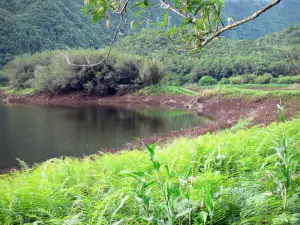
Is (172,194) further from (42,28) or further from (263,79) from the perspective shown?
(42,28)

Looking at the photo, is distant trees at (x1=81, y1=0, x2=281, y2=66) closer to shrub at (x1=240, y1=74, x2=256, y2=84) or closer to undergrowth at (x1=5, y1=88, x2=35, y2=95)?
undergrowth at (x1=5, y1=88, x2=35, y2=95)

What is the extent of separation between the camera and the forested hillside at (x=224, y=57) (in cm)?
3917

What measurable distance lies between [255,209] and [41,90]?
34.1 meters

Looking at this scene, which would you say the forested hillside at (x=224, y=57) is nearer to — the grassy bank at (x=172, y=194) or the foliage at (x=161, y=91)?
the foliage at (x=161, y=91)

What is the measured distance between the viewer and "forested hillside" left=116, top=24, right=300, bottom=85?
39169 mm

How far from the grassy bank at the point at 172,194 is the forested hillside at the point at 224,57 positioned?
31513 millimetres

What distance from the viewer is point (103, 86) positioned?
3055 cm

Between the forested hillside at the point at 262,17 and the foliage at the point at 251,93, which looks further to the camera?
the forested hillside at the point at 262,17

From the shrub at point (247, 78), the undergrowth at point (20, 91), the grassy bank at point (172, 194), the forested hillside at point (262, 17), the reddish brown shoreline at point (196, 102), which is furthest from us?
the forested hillside at point (262, 17)

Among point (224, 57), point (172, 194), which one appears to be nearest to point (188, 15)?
point (172, 194)

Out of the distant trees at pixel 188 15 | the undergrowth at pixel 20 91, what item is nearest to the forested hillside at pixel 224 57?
the undergrowth at pixel 20 91

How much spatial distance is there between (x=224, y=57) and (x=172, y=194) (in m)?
44.6

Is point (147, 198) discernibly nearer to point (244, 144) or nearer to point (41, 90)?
point (244, 144)

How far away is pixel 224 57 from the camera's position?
44094mm
